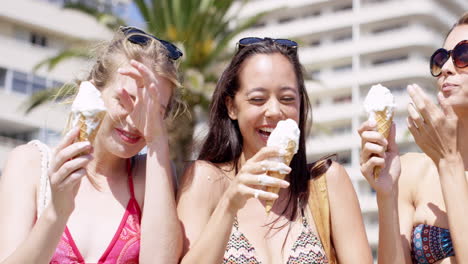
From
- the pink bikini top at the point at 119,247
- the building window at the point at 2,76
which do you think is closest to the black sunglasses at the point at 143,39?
the pink bikini top at the point at 119,247

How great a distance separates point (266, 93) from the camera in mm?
4445

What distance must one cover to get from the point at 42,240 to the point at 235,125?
5.57ft

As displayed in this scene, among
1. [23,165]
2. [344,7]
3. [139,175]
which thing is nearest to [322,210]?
[139,175]

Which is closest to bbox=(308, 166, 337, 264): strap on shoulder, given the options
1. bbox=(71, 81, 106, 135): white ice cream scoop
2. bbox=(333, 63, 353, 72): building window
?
bbox=(71, 81, 106, 135): white ice cream scoop

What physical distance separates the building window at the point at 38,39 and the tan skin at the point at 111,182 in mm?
41746

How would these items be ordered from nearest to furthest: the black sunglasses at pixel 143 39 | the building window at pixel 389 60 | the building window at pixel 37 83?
the black sunglasses at pixel 143 39
the building window at pixel 37 83
the building window at pixel 389 60

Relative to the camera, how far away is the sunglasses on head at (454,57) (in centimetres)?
446

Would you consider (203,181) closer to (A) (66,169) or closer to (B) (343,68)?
(A) (66,169)

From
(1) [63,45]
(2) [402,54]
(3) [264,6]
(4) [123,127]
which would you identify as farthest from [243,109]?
(3) [264,6]

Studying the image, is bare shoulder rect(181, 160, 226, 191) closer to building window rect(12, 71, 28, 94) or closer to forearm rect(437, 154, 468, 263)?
forearm rect(437, 154, 468, 263)

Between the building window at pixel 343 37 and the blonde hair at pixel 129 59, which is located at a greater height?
the building window at pixel 343 37

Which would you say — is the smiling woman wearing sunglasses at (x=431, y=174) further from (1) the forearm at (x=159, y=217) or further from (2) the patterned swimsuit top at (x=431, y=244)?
(1) the forearm at (x=159, y=217)

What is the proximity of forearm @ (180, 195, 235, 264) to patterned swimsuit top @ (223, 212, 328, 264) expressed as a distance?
304 millimetres

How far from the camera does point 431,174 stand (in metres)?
4.74
